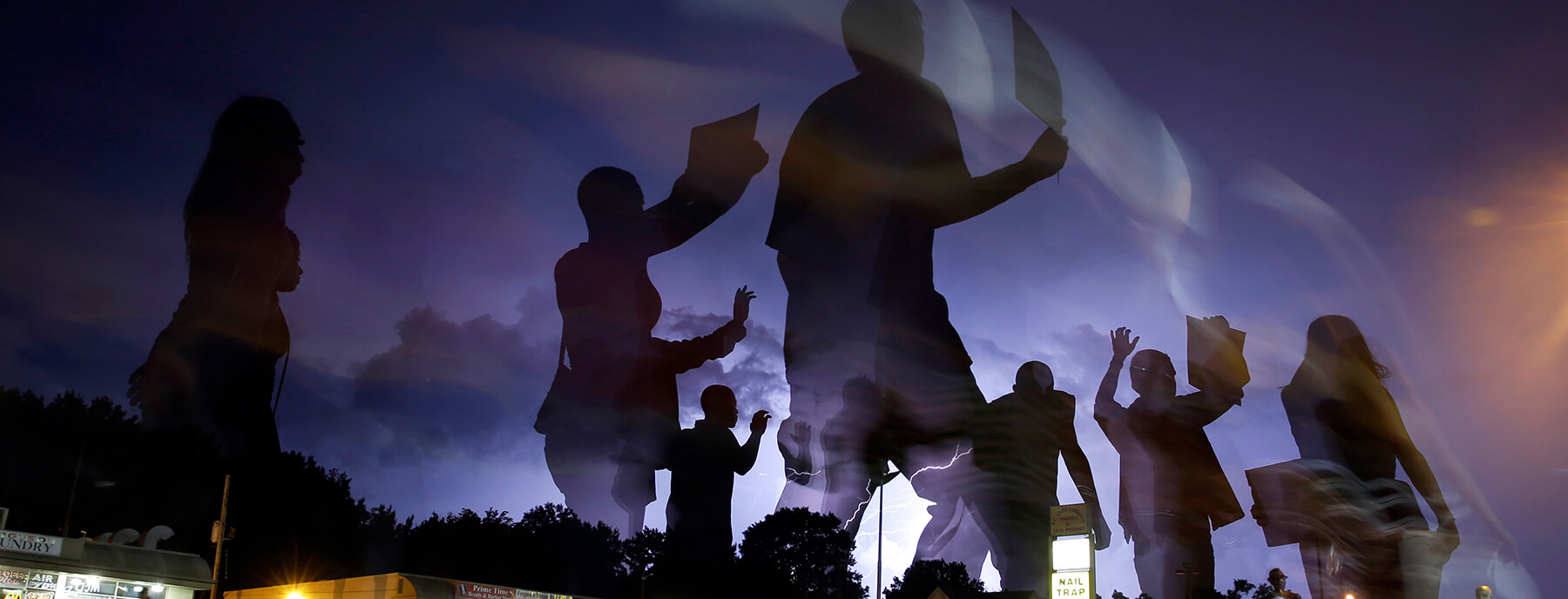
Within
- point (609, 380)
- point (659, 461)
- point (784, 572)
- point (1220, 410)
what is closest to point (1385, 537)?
point (1220, 410)

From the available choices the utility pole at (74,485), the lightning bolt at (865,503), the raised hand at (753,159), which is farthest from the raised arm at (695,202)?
the utility pole at (74,485)

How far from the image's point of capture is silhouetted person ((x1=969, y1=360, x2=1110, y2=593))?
37125 millimetres

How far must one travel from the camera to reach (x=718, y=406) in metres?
40.0

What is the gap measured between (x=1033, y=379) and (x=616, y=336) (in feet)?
A: 54.9

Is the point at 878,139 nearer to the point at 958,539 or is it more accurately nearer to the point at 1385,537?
the point at 958,539

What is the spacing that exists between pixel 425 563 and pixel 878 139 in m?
23.2

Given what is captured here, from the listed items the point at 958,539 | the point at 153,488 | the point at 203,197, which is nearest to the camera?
the point at 153,488

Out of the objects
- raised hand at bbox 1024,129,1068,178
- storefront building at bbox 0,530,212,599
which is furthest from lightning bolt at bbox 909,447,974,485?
storefront building at bbox 0,530,212,599

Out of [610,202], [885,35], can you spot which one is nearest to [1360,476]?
[885,35]

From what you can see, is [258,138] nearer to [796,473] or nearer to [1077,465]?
[796,473]

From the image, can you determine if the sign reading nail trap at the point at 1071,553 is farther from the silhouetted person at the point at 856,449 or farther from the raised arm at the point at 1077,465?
the raised arm at the point at 1077,465

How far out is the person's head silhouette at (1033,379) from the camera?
40.2 meters

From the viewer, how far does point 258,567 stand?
3344 centimetres

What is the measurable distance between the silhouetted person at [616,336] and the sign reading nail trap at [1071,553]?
89.7 ft
